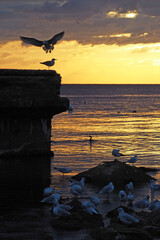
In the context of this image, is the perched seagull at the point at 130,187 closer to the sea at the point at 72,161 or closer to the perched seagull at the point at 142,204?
the sea at the point at 72,161

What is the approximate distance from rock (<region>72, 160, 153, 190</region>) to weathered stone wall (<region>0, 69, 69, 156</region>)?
17.4 ft

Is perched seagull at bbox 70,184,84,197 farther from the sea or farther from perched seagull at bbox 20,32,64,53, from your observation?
perched seagull at bbox 20,32,64,53

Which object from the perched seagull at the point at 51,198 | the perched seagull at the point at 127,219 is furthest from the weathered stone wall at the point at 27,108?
the perched seagull at the point at 127,219

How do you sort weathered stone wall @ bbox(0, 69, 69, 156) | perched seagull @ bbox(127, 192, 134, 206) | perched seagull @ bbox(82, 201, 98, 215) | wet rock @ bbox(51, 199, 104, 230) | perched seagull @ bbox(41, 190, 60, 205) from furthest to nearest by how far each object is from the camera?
weathered stone wall @ bbox(0, 69, 69, 156)
perched seagull @ bbox(127, 192, 134, 206)
perched seagull @ bbox(41, 190, 60, 205)
perched seagull @ bbox(82, 201, 98, 215)
wet rock @ bbox(51, 199, 104, 230)

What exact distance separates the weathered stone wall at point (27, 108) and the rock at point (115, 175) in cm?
532

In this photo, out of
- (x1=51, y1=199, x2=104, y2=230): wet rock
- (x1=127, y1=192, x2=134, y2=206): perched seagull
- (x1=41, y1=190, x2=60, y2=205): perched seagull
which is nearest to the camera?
(x1=51, y1=199, x2=104, y2=230): wet rock

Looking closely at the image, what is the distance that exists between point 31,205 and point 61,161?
8.75 m

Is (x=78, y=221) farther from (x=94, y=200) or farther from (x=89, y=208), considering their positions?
(x=94, y=200)

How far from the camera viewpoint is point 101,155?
27.0m

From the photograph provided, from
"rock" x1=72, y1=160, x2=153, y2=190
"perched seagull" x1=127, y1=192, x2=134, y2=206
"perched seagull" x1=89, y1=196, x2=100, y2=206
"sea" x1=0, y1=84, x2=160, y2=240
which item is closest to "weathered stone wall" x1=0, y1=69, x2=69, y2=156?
"sea" x1=0, y1=84, x2=160, y2=240

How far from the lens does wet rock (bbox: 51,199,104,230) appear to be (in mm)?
13484

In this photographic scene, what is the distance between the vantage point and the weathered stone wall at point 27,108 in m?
23.0

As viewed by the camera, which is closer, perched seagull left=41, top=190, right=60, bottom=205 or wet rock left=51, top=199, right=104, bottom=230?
wet rock left=51, top=199, right=104, bottom=230

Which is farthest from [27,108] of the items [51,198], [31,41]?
[51,198]
